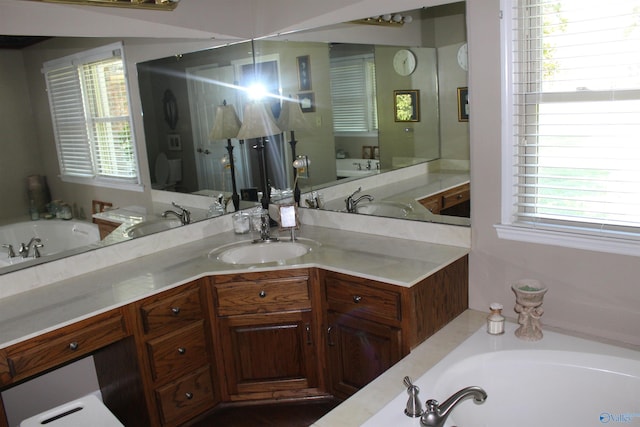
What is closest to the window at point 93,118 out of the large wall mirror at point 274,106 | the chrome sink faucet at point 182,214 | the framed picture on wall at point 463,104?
the large wall mirror at point 274,106

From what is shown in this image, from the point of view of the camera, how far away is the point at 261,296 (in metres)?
2.57

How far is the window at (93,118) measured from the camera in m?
2.45

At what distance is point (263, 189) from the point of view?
332 centimetres

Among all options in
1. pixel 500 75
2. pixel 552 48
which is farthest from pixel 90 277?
pixel 552 48

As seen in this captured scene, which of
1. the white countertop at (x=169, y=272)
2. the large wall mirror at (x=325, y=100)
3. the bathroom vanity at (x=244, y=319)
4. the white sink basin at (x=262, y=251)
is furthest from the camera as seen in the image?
the white sink basin at (x=262, y=251)

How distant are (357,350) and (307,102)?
1.44 meters

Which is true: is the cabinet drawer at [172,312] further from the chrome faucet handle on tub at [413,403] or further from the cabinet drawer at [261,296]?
the chrome faucet handle on tub at [413,403]

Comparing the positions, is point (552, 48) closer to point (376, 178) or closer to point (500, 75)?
point (500, 75)

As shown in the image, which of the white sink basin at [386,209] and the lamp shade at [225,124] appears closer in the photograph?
the white sink basin at [386,209]

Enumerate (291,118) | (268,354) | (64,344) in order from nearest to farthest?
(64,344) < (268,354) < (291,118)

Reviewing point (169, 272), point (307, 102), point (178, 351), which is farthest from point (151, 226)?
point (307, 102)

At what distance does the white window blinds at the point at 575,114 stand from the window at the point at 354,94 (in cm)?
76

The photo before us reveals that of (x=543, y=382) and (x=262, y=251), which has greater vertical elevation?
(x=262, y=251)

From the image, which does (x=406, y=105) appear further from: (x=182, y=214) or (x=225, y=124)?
(x=182, y=214)
